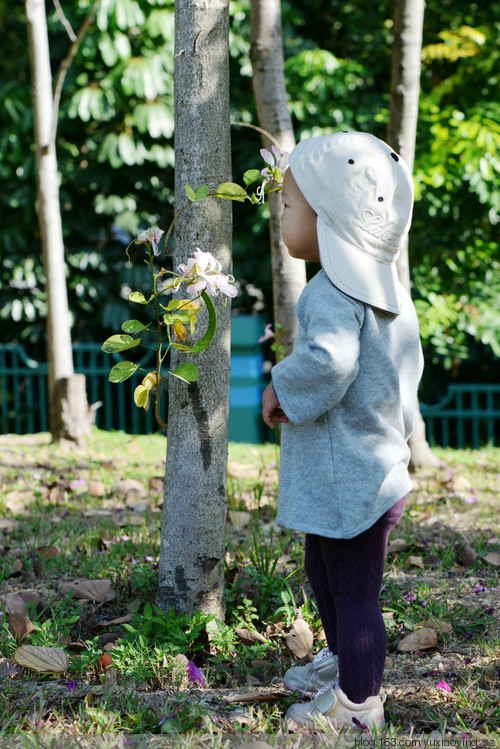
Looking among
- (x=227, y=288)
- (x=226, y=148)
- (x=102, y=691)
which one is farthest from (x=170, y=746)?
(x=226, y=148)

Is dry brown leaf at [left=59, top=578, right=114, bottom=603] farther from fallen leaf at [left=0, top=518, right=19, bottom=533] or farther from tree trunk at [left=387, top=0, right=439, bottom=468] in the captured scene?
tree trunk at [left=387, top=0, right=439, bottom=468]

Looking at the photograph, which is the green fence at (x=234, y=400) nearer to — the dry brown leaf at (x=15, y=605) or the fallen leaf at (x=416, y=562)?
the fallen leaf at (x=416, y=562)

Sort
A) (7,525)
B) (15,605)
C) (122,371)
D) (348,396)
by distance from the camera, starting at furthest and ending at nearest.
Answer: (7,525), (15,605), (122,371), (348,396)

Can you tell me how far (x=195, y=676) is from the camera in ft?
6.17

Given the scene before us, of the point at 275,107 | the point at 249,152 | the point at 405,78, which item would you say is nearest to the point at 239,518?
the point at 275,107

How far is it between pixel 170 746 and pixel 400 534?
1627 millimetres

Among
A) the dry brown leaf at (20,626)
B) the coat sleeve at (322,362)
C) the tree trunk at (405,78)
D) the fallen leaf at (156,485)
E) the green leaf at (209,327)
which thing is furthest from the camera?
the tree trunk at (405,78)

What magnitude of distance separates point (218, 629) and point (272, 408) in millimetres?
727

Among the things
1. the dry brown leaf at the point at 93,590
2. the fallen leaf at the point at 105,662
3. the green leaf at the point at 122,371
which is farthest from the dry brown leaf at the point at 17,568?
the green leaf at the point at 122,371

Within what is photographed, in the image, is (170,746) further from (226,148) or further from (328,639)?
(226,148)

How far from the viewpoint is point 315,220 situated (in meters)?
1.77

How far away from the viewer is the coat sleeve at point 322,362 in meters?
1.63

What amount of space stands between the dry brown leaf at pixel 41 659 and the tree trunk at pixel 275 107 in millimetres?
2177

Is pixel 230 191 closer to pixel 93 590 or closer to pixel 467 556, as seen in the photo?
pixel 93 590
